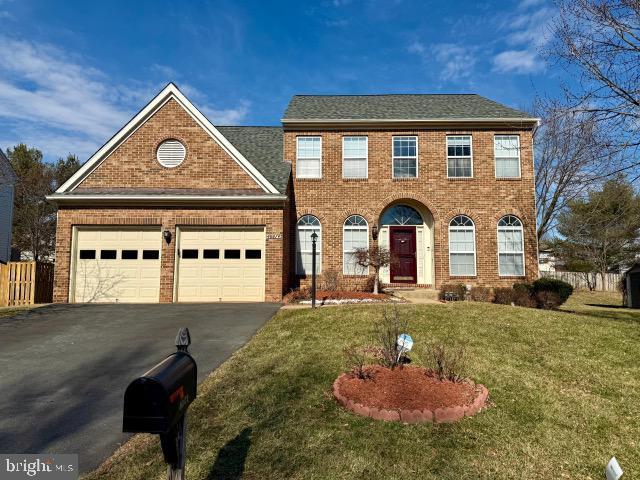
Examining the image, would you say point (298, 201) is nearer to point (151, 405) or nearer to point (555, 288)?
point (555, 288)

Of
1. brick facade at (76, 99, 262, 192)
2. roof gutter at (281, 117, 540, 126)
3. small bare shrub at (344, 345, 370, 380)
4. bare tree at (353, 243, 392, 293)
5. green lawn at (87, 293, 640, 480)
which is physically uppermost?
roof gutter at (281, 117, 540, 126)

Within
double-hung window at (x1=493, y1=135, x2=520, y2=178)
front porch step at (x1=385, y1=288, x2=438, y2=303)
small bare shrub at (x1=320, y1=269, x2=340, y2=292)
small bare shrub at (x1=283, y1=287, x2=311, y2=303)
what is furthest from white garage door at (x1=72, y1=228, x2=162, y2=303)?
double-hung window at (x1=493, y1=135, x2=520, y2=178)

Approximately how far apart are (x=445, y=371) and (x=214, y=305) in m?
9.14

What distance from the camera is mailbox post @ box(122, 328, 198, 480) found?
203cm

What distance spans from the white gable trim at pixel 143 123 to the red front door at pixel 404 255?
21.0 feet

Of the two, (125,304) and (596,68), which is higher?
(596,68)

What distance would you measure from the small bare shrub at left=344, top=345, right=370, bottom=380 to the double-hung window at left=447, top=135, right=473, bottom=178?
12.2m

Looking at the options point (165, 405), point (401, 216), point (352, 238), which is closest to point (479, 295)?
point (401, 216)

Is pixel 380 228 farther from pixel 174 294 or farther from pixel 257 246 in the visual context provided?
pixel 174 294

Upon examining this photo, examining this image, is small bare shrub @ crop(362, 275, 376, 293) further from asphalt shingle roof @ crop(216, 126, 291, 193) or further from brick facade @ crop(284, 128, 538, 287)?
asphalt shingle roof @ crop(216, 126, 291, 193)

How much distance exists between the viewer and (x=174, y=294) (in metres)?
13.5

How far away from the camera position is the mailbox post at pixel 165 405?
203 centimetres

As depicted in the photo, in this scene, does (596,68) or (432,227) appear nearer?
(596,68)

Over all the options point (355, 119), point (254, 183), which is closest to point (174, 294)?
point (254, 183)
